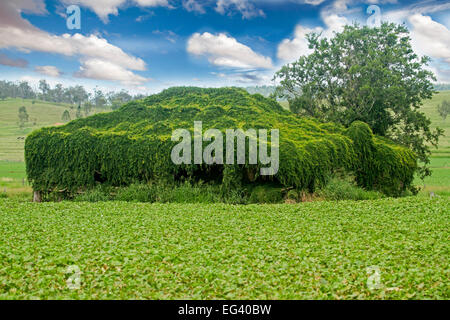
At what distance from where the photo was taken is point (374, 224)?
34.5ft

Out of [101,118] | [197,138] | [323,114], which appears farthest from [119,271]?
[323,114]

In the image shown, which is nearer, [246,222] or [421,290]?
[421,290]

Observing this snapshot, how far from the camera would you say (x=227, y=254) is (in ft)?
25.0

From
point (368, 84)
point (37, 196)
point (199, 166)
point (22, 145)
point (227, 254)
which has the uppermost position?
point (368, 84)

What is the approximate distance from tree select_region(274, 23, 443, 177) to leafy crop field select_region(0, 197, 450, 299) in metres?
12.4

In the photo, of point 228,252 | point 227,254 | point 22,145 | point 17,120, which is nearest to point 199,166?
point 228,252

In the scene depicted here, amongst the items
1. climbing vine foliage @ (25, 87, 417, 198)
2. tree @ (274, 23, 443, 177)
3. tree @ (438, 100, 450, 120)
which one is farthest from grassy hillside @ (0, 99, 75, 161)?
tree @ (438, 100, 450, 120)

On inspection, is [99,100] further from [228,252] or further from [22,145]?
[228,252]

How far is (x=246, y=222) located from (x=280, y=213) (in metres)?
1.84

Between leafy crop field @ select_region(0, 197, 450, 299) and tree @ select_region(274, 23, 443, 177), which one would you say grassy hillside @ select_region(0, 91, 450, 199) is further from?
leafy crop field @ select_region(0, 197, 450, 299)

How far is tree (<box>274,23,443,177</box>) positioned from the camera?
23469mm

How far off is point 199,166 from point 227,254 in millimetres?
9929

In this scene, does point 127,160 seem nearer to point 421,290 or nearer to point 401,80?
point 421,290

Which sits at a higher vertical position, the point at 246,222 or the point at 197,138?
the point at 197,138
